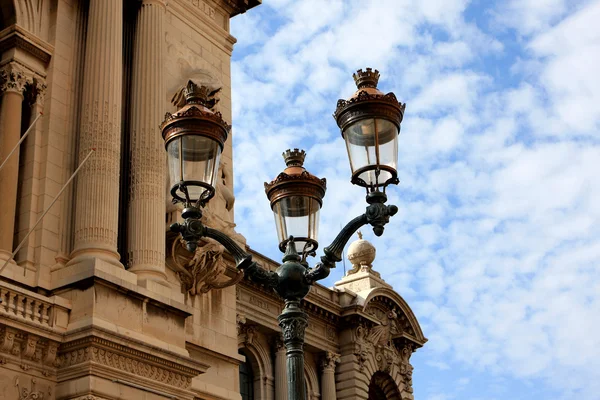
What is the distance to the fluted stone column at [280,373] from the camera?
33.7 metres

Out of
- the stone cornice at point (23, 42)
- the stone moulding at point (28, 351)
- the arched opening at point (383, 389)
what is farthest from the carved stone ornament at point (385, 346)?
the stone moulding at point (28, 351)

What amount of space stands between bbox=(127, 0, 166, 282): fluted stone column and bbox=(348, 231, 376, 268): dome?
2127 centimetres

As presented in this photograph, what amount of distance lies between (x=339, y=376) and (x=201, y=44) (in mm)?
17335

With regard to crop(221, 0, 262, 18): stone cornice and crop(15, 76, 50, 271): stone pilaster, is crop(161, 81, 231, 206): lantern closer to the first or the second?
crop(15, 76, 50, 271): stone pilaster

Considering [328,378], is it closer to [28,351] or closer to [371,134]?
[28,351]

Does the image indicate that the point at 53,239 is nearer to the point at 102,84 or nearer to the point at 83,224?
the point at 83,224

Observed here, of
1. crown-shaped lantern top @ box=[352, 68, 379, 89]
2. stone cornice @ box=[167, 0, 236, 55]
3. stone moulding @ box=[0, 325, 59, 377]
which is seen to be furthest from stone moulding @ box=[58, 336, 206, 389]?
stone cornice @ box=[167, 0, 236, 55]

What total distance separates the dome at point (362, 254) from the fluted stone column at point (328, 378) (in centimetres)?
610

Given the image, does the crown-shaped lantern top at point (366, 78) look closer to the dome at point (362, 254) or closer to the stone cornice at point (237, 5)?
the stone cornice at point (237, 5)

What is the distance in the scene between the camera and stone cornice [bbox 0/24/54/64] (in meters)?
20.7

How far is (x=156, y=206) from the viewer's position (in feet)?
68.5

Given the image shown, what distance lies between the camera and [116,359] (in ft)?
58.0

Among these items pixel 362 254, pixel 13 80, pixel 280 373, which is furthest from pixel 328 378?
pixel 13 80

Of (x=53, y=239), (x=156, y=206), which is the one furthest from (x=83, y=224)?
(x=156, y=206)
